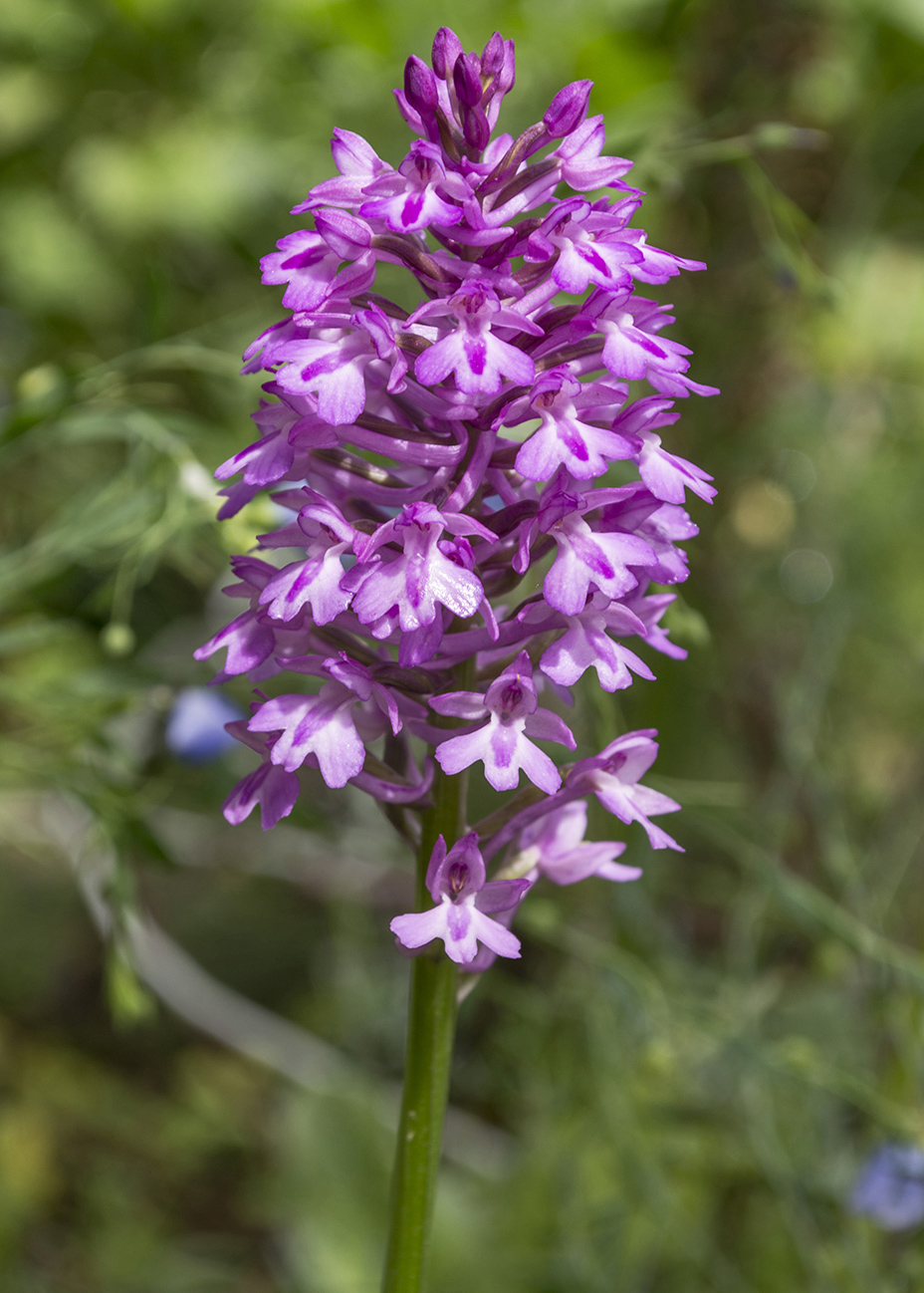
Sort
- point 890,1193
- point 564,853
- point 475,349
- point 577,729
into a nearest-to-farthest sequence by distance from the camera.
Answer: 1. point 475,349
2. point 564,853
3. point 890,1193
4. point 577,729

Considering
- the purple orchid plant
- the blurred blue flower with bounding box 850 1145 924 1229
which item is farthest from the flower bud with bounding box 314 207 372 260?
the blurred blue flower with bounding box 850 1145 924 1229

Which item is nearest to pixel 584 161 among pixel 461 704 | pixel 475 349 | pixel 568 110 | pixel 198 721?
pixel 568 110

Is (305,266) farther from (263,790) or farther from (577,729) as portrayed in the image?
(577,729)

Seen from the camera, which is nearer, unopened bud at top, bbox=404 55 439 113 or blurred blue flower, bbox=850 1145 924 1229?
unopened bud at top, bbox=404 55 439 113

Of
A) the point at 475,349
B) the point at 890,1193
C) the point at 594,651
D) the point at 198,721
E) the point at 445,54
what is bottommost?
the point at 890,1193

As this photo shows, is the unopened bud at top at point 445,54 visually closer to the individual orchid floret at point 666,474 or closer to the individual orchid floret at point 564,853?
the individual orchid floret at point 666,474

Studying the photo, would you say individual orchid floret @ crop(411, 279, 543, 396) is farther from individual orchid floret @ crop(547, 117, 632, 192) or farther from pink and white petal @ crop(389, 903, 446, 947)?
pink and white petal @ crop(389, 903, 446, 947)

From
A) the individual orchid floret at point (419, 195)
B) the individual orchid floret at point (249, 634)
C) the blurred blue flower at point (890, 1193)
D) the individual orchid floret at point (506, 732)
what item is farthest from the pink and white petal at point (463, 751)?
the blurred blue flower at point (890, 1193)
